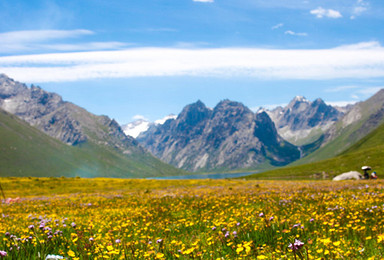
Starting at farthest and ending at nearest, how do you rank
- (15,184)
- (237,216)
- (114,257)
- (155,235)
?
1. (15,184)
2. (237,216)
3. (155,235)
4. (114,257)

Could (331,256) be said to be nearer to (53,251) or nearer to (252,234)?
(252,234)

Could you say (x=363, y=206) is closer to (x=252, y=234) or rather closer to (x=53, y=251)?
(x=252, y=234)

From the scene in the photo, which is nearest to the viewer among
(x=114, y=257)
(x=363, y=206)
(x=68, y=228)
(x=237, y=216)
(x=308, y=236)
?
(x=114, y=257)

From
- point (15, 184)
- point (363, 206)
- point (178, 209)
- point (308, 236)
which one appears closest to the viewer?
point (308, 236)

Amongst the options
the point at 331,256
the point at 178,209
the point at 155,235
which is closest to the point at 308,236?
the point at 331,256

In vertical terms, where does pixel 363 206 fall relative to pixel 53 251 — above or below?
below

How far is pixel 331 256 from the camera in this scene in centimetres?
580

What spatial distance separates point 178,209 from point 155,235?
24.0 ft

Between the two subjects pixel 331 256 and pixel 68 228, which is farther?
pixel 68 228

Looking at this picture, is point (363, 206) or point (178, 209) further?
point (178, 209)

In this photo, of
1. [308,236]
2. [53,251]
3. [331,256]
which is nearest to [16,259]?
[53,251]

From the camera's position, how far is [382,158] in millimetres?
149250

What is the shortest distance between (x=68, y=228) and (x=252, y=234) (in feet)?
22.2

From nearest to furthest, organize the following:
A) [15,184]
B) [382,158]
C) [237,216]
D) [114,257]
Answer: [114,257] → [237,216] → [15,184] → [382,158]
